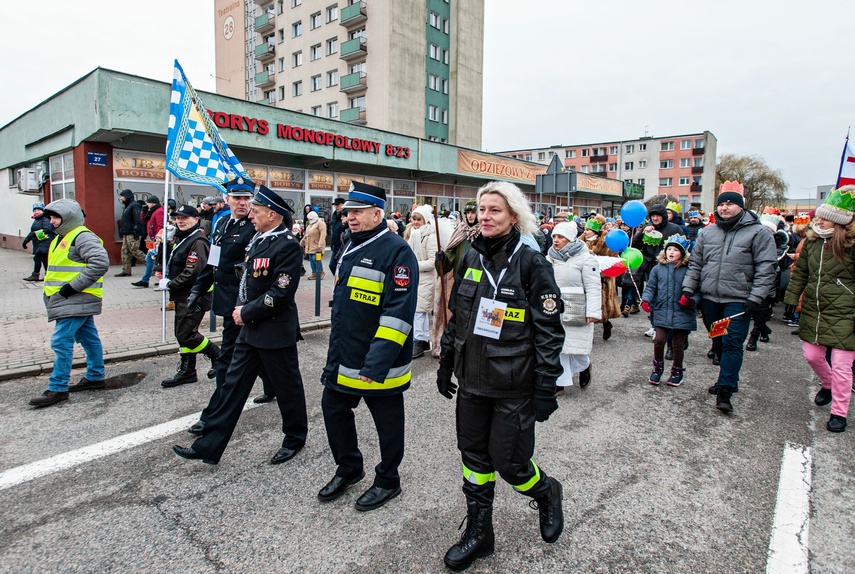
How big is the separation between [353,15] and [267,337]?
1505 inches

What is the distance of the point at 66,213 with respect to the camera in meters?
4.87

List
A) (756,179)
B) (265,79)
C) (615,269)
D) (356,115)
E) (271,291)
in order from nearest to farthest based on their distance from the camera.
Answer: (271,291)
(615,269)
(356,115)
(265,79)
(756,179)

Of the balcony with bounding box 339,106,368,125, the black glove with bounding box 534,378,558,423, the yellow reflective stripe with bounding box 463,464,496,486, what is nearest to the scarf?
the black glove with bounding box 534,378,558,423

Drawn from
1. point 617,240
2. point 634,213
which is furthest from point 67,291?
point 634,213

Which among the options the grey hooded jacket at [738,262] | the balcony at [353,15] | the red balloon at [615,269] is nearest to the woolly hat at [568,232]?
the grey hooded jacket at [738,262]

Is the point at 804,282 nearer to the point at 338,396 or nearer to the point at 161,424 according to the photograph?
the point at 338,396

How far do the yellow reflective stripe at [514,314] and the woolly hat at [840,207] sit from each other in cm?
372

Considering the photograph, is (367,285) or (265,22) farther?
(265,22)

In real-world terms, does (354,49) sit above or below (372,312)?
above

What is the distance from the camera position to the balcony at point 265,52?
43.3 metres

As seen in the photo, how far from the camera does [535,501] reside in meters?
2.82

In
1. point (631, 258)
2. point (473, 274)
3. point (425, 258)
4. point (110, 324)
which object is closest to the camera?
point (473, 274)

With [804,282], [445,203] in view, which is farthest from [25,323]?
[445,203]

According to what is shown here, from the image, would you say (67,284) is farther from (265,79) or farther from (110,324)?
(265,79)
